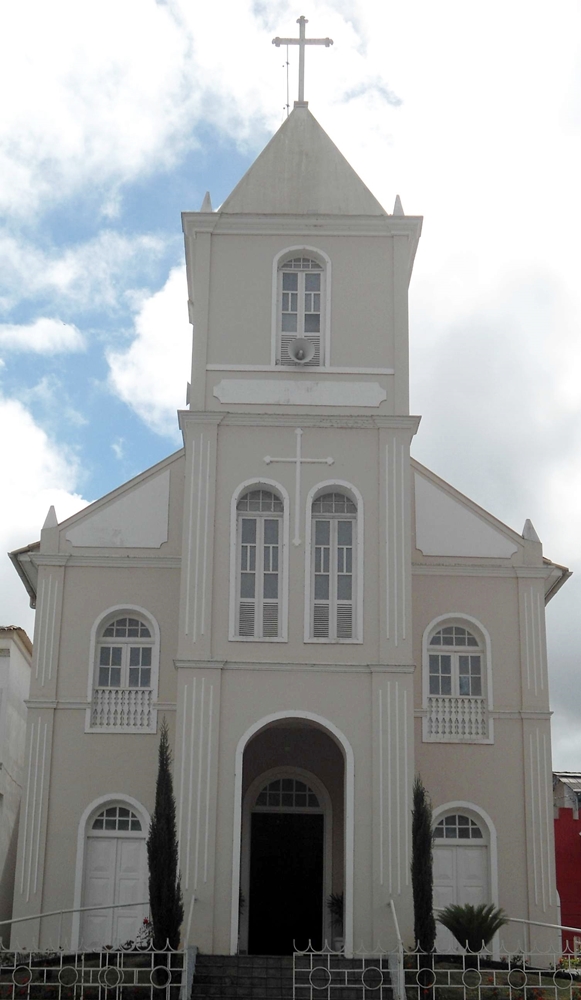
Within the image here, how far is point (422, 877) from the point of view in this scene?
19391mm

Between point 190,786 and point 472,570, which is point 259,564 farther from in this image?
point 472,570

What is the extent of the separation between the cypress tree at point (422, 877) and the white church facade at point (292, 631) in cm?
173

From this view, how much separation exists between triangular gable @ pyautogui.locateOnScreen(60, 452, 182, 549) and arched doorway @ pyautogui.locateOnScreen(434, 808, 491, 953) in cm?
786

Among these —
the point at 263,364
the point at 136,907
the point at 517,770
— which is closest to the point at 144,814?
the point at 136,907

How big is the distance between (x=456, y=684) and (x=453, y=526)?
322 cm

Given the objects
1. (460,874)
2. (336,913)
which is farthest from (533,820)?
(336,913)

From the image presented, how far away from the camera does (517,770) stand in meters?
24.9

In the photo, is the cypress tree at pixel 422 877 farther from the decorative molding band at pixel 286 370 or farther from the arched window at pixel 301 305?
the arched window at pixel 301 305

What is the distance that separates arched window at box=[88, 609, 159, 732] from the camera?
2497cm

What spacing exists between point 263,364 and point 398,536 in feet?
13.7

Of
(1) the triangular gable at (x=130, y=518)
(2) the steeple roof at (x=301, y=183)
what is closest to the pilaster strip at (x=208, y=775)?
(1) the triangular gable at (x=130, y=518)

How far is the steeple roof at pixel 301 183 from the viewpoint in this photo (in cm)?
2559

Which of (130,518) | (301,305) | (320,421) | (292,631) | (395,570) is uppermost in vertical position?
(301,305)

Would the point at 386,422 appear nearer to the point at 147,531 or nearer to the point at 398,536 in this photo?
the point at 398,536
